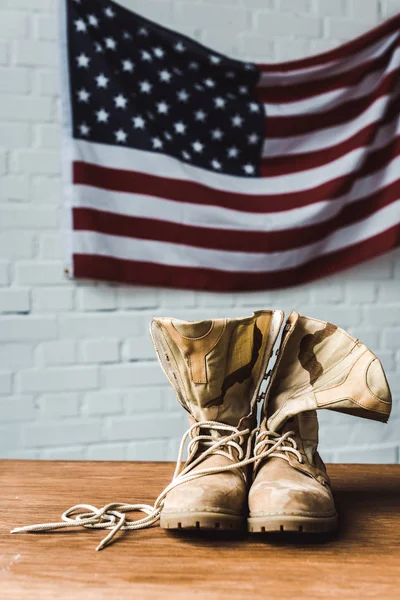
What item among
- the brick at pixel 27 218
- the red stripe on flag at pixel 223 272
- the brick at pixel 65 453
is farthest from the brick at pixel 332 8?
the brick at pixel 65 453

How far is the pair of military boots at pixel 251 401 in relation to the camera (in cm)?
60

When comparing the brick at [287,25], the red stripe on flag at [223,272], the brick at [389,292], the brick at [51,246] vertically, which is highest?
the brick at [287,25]

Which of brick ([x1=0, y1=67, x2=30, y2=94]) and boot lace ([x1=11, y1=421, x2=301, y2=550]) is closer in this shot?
boot lace ([x1=11, y1=421, x2=301, y2=550])

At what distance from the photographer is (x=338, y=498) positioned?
0.72 metres

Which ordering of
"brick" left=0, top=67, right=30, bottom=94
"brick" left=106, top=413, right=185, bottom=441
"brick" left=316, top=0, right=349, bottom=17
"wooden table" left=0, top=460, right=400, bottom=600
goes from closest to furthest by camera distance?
1. "wooden table" left=0, top=460, right=400, bottom=600
2. "brick" left=0, top=67, right=30, bottom=94
3. "brick" left=106, top=413, right=185, bottom=441
4. "brick" left=316, top=0, right=349, bottom=17

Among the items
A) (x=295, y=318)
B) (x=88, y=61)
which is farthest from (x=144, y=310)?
(x=295, y=318)

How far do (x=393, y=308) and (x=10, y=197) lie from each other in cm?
120

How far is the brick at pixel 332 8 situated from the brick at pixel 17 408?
1.44 m

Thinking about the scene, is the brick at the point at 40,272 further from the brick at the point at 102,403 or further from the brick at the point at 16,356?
the brick at the point at 102,403

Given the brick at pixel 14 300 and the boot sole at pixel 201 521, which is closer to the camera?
the boot sole at pixel 201 521

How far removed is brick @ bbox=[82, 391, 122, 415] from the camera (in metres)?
1.63

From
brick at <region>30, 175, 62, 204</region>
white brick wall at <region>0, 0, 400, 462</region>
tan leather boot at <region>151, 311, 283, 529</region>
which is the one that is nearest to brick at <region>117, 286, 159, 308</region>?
white brick wall at <region>0, 0, 400, 462</region>

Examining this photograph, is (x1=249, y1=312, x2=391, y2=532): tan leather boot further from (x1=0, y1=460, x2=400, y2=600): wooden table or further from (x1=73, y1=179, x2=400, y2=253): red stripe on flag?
(x1=73, y1=179, x2=400, y2=253): red stripe on flag

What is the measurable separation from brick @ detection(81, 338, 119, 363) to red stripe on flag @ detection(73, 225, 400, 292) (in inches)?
7.3
